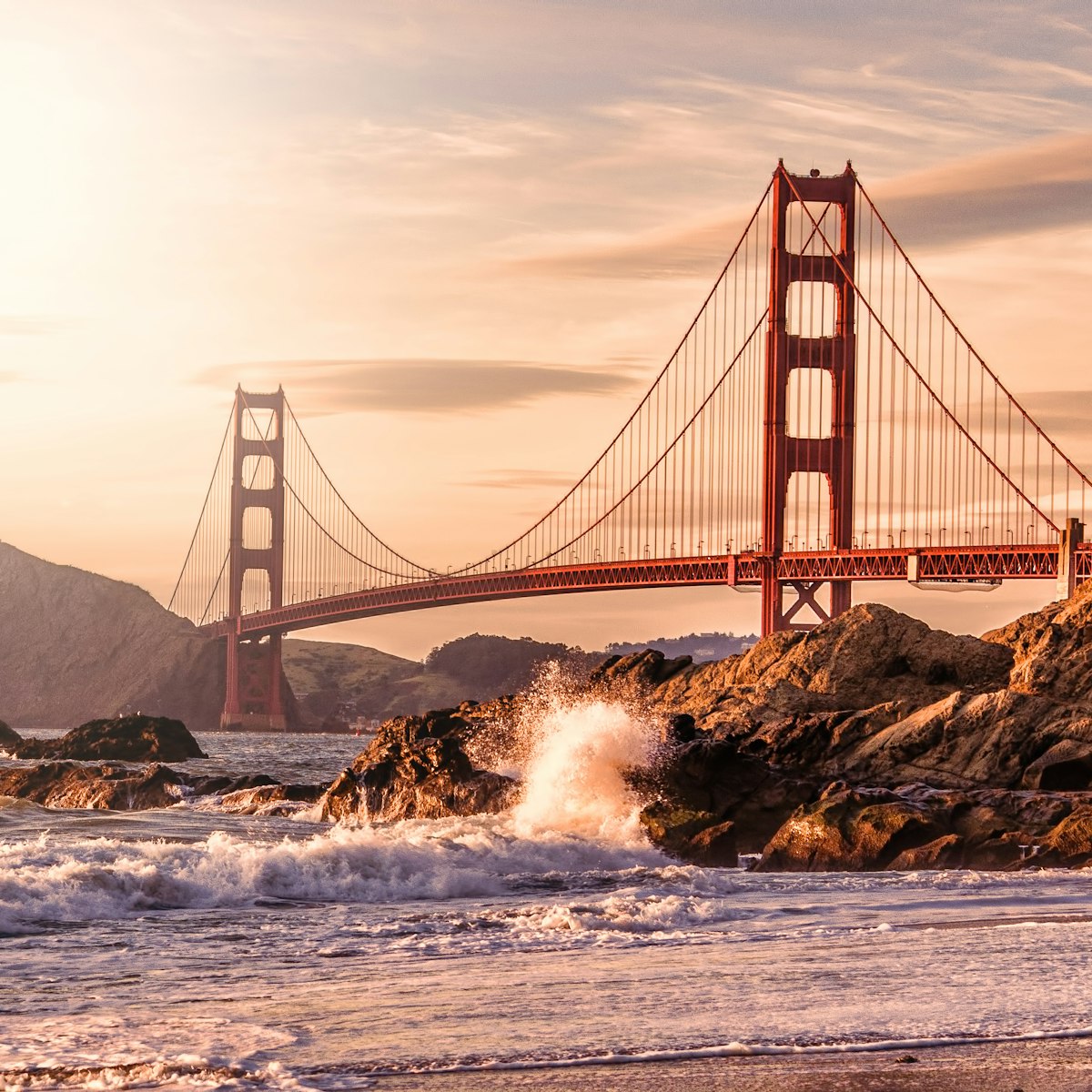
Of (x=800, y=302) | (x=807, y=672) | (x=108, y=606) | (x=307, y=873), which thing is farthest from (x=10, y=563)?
(x=307, y=873)

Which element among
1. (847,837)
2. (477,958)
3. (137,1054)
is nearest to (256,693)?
(847,837)

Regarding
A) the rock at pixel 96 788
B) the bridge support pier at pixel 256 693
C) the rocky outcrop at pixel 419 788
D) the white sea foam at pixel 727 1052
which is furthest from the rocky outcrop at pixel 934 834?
the bridge support pier at pixel 256 693

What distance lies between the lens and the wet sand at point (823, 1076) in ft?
28.0

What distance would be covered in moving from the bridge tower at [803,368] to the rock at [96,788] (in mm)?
25582

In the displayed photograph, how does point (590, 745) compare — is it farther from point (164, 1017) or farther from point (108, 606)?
point (108, 606)

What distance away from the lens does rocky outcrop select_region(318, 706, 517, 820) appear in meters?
27.4

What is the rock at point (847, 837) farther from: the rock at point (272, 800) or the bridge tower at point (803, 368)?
the bridge tower at point (803, 368)

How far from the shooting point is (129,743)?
197ft

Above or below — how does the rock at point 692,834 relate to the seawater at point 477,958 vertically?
below

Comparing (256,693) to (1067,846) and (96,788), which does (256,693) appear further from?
(1067,846)

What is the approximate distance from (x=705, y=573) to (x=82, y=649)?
104m

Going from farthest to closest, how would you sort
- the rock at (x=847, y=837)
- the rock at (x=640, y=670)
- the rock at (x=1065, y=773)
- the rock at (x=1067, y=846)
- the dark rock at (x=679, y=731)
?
the rock at (x=640, y=670), the dark rock at (x=679, y=731), the rock at (x=1065, y=773), the rock at (x=847, y=837), the rock at (x=1067, y=846)

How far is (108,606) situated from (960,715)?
137 m

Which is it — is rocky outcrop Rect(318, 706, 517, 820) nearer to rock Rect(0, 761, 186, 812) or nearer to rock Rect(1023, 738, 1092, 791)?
rock Rect(0, 761, 186, 812)
